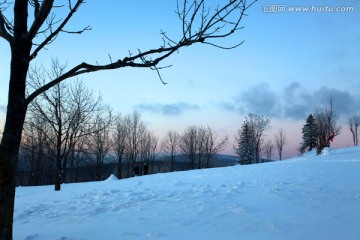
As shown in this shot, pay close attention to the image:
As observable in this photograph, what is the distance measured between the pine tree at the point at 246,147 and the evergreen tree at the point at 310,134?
38.2ft

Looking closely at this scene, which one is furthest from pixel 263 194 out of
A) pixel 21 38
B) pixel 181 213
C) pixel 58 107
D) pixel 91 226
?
pixel 58 107

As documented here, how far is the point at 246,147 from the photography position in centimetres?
6241

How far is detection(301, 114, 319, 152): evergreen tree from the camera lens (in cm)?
6259

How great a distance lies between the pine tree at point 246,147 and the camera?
61.2 meters

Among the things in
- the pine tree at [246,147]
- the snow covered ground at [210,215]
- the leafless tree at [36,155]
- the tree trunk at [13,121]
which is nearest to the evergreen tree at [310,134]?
the pine tree at [246,147]

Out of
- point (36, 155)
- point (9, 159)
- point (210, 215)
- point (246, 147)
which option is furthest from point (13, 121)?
point (246, 147)

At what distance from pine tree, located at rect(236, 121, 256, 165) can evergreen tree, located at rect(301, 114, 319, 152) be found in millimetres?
11640

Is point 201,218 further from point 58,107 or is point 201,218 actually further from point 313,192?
point 58,107

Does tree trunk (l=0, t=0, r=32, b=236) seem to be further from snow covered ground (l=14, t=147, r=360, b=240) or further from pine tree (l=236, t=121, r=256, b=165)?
pine tree (l=236, t=121, r=256, b=165)

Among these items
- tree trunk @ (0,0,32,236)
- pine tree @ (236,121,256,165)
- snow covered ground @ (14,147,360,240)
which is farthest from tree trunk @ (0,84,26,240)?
pine tree @ (236,121,256,165)

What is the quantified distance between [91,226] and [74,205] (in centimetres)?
289

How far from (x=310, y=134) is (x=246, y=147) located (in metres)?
13.1

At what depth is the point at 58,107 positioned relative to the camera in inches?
794

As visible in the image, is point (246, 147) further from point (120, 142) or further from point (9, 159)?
point (9, 159)
